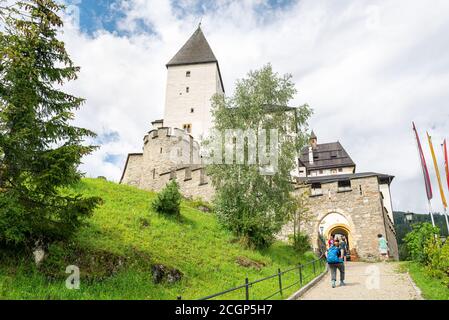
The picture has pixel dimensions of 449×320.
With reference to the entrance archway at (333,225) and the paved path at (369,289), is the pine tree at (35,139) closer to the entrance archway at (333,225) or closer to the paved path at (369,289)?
the paved path at (369,289)

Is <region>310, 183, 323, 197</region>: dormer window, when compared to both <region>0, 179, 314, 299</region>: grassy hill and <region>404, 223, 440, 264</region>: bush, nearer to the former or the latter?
<region>0, 179, 314, 299</region>: grassy hill

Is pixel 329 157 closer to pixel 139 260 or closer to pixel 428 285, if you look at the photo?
pixel 428 285

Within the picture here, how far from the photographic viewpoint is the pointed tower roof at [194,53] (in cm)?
4534

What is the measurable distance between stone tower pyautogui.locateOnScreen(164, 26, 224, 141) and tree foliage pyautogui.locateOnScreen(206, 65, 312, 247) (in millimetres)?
24115

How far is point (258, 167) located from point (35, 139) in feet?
32.4

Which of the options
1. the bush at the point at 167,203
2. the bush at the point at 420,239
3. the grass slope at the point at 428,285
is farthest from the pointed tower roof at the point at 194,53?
the grass slope at the point at 428,285

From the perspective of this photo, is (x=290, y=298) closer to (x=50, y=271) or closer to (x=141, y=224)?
(x=50, y=271)

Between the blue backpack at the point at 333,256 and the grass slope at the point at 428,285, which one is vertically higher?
the blue backpack at the point at 333,256

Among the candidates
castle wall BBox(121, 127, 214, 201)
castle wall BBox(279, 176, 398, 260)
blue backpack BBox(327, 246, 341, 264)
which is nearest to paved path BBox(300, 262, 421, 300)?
blue backpack BBox(327, 246, 341, 264)

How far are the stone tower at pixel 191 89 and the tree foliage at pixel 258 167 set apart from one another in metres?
24.1

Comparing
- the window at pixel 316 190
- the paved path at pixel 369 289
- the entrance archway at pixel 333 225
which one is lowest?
the paved path at pixel 369 289

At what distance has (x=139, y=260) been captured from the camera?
962 centimetres

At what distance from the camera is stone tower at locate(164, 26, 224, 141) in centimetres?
4225
